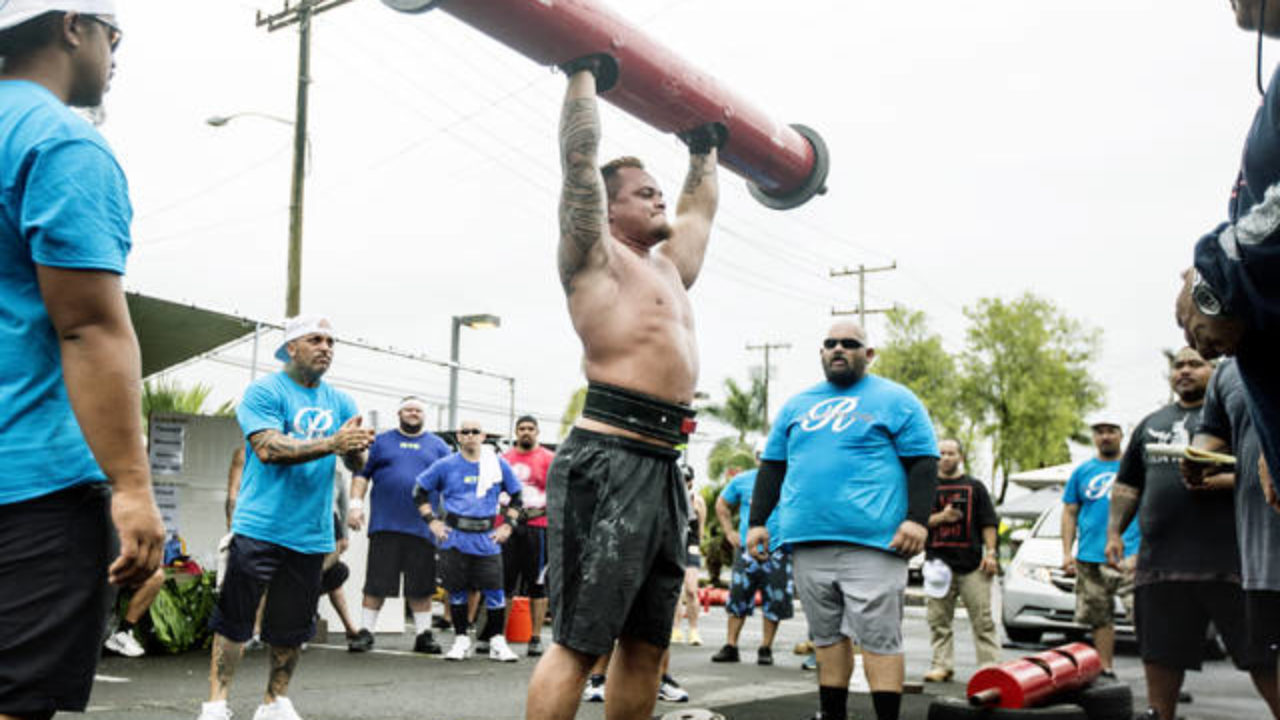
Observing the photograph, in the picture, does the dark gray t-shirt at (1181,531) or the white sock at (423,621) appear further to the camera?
the white sock at (423,621)

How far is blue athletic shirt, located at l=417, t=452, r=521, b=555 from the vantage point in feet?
30.2

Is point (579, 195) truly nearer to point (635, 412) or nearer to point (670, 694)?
point (635, 412)

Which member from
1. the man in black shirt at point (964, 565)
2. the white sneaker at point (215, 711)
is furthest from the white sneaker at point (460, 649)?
the white sneaker at point (215, 711)

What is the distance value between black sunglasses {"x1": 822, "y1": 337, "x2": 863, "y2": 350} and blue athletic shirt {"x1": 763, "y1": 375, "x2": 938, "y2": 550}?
190 mm

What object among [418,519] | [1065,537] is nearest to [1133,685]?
[1065,537]

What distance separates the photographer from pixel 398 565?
31.7ft

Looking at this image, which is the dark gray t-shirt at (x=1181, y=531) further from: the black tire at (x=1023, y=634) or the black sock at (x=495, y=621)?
the black tire at (x=1023, y=634)

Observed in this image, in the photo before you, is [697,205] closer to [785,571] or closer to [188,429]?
[785,571]

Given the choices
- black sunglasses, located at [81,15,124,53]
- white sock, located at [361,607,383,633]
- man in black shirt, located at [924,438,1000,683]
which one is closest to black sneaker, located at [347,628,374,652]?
white sock, located at [361,607,383,633]

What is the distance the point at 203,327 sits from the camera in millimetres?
9672

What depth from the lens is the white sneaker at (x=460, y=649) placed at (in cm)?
880

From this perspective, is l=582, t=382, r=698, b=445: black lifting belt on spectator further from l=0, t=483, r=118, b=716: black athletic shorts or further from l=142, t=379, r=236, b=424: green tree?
l=142, t=379, r=236, b=424: green tree

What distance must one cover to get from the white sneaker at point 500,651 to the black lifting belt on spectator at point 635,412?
5987 mm

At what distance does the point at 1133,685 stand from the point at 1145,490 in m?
3.03
